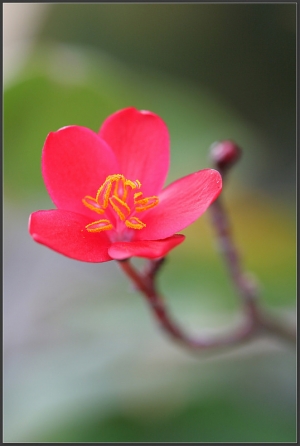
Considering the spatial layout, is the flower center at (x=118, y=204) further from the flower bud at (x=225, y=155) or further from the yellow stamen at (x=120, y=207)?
the flower bud at (x=225, y=155)

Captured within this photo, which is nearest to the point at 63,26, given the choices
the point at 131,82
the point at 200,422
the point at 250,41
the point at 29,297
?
the point at 131,82

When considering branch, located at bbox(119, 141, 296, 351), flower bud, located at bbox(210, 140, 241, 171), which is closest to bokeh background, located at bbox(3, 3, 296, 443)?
branch, located at bbox(119, 141, 296, 351)

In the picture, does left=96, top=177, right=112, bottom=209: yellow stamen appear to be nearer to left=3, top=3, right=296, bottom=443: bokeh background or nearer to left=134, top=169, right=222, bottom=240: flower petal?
left=134, top=169, right=222, bottom=240: flower petal

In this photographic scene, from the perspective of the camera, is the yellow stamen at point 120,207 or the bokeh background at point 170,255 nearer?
the yellow stamen at point 120,207

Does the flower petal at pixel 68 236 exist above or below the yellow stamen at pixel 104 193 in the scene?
below

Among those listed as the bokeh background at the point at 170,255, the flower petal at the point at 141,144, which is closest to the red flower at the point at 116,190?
the flower petal at the point at 141,144

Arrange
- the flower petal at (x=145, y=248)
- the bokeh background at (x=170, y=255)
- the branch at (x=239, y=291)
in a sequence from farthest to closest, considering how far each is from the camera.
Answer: the bokeh background at (x=170, y=255), the branch at (x=239, y=291), the flower petal at (x=145, y=248)

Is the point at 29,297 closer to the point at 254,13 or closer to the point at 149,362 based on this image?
the point at 149,362
